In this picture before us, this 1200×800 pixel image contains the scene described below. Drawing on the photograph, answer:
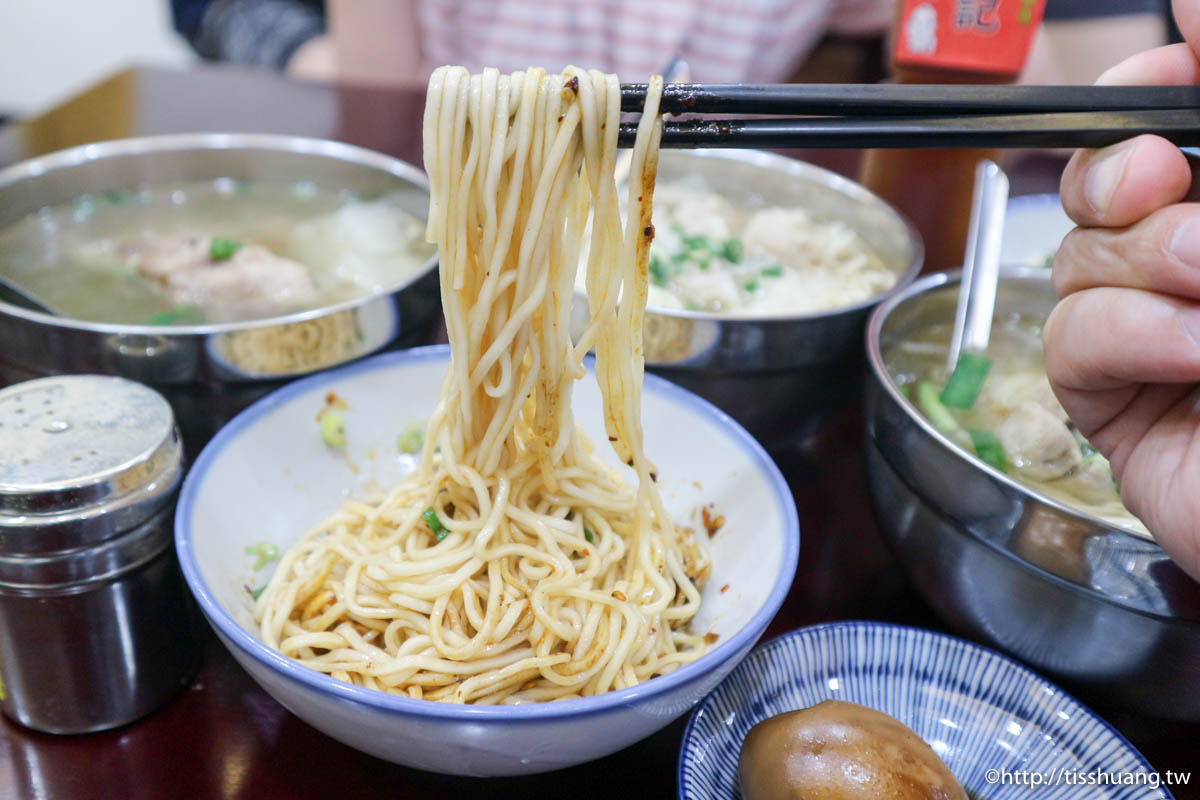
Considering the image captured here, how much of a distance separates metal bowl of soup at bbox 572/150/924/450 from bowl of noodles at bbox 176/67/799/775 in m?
0.13

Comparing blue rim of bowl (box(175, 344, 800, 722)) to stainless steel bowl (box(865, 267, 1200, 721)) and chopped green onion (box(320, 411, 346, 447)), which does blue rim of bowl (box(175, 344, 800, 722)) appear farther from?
stainless steel bowl (box(865, 267, 1200, 721))

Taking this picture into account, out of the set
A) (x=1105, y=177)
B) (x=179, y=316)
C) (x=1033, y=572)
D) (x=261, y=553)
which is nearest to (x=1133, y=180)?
(x=1105, y=177)

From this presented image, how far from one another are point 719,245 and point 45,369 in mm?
1406

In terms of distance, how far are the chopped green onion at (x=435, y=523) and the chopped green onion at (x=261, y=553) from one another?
0.24 m

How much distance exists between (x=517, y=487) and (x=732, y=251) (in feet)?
3.27

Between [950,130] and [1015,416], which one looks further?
[1015,416]

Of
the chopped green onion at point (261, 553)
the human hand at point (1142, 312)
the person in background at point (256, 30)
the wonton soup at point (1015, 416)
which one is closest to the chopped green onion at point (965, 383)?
the wonton soup at point (1015, 416)

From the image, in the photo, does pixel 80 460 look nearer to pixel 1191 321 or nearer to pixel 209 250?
pixel 209 250

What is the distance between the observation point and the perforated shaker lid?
102 centimetres

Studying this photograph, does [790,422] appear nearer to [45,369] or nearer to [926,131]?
[926,131]

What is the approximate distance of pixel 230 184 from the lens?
223 centimetres

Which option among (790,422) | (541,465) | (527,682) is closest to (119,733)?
(527,682)

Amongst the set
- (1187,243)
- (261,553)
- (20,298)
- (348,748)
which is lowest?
(348,748)

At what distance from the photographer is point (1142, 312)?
3.29 feet
